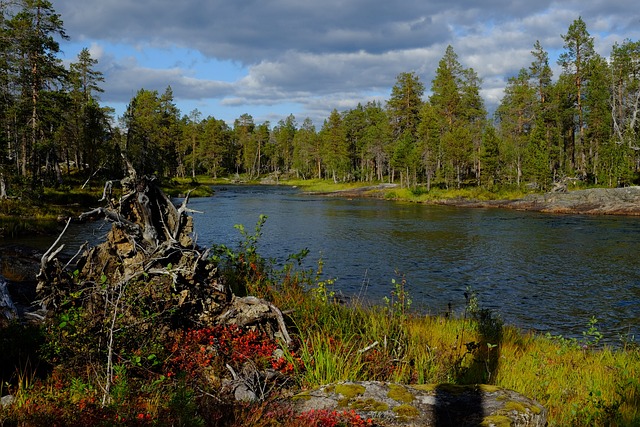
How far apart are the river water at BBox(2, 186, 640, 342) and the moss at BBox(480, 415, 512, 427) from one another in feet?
24.1

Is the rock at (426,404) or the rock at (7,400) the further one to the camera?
the rock at (426,404)

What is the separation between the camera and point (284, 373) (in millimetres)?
6484

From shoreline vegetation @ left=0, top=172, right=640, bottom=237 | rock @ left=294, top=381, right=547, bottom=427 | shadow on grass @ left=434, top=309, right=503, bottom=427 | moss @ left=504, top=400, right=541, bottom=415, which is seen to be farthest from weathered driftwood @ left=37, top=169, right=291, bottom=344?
shoreline vegetation @ left=0, top=172, right=640, bottom=237

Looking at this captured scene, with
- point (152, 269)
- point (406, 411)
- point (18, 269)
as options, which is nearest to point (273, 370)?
point (406, 411)

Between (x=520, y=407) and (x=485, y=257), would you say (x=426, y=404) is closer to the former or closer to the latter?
(x=520, y=407)

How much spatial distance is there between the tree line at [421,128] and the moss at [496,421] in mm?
7124

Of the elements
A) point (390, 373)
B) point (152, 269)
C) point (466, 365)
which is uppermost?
point (152, 269)

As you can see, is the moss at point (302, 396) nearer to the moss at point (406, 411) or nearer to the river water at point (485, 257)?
the moss at point (406, 411)

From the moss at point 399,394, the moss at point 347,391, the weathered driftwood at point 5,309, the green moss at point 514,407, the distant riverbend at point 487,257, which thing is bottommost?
the distant riverbend at point 487,257

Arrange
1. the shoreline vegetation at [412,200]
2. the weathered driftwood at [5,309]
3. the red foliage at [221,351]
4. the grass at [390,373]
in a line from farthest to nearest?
the shoreline vegetation at [412,200], the weathered driftwood at [5,309], the red foliage at [221,351], the grass at [390,373]

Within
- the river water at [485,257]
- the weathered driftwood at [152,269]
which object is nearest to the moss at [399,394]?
the weathered driftwood at [152,269]

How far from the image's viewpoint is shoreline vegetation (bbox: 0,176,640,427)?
15.3ft

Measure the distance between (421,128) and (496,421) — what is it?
3026 inches

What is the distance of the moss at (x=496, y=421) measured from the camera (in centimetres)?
485
